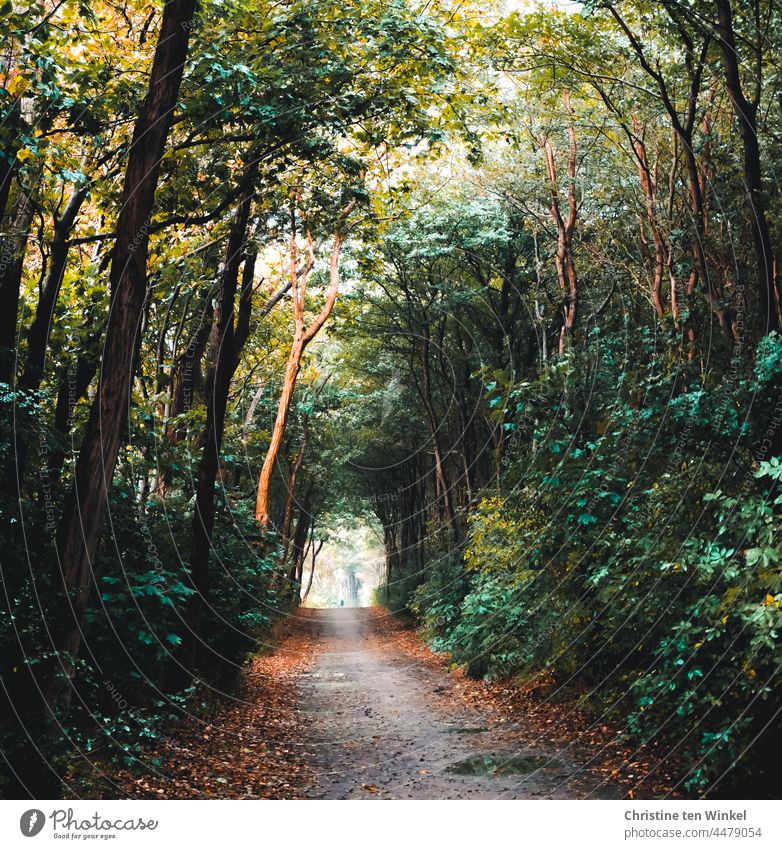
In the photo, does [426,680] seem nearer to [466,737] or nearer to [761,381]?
[466,737]

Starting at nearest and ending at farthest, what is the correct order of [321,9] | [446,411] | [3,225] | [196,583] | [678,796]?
[678,796], [3,225], [321,9], [196,583], [446,411]

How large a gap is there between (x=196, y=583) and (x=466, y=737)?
11.8ft

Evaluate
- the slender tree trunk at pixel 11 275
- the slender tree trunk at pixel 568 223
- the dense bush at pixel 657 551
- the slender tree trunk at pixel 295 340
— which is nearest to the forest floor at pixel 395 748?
the dense bush at pixel 657 551

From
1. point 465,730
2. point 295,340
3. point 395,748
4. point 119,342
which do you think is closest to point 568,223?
point 295,340

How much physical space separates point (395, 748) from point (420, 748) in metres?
0.26

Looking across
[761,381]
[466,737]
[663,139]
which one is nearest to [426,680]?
[466,737]

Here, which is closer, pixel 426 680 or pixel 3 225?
pixel 3 225

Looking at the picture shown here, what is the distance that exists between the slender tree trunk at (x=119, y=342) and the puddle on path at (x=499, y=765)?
356 cm

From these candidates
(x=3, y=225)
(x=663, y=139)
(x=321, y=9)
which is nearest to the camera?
(x=3, y=225)

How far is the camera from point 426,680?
485 inches

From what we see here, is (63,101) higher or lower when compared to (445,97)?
lower

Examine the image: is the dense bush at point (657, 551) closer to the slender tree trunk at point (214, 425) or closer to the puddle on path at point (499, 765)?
the puddle on path at point (499, 765)

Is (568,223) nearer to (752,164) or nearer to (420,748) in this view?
(752,164)

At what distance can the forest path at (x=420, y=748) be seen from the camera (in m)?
5.82
